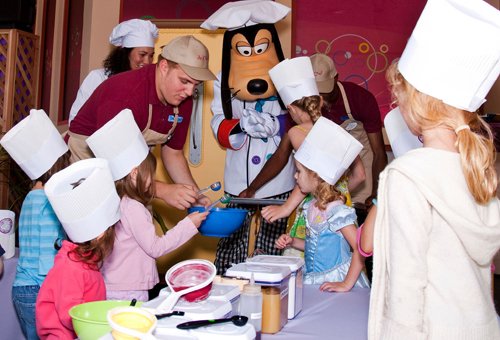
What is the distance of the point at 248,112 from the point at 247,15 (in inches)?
20.6

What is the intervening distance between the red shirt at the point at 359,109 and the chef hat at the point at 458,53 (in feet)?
5.29

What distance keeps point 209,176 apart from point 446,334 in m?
2.37

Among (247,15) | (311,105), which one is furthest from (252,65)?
(311,105)

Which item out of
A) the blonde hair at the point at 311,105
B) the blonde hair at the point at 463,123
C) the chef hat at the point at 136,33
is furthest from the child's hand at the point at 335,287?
the chef hat at the point at 136,33

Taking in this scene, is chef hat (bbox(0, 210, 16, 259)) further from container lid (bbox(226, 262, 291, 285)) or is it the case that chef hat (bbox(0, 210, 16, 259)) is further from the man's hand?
container lid (bbox(226, 262, 291, 285))

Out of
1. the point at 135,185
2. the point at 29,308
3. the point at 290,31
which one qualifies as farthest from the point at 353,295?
the point at 290,31

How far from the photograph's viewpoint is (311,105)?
2.60 metres

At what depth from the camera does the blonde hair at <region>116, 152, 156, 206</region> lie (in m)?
1.88

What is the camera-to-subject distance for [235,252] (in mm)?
3025

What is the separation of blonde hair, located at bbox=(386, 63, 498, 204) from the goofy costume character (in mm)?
1599

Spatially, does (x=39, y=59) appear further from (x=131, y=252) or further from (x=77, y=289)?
(x=77, y=289)

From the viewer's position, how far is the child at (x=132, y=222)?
1791 millimetres

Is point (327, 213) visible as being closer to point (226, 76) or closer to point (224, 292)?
point (224, 292)

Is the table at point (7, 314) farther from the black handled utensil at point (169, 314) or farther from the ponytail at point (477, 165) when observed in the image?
the ponytail at point (477, 165)
